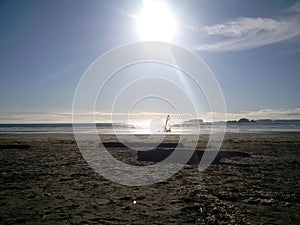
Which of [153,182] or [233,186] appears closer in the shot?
[233,186]

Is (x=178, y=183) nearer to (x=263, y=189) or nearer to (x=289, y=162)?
(x=263, y=189)

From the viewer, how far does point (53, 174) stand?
14.3 m

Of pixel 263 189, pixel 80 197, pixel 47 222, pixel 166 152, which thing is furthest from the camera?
pixel 166 152

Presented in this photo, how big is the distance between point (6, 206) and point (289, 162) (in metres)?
14.8

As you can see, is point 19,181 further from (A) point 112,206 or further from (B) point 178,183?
(B) point 178,183

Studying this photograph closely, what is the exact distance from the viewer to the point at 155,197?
10336 mm

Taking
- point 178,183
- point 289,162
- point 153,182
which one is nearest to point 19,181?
point 153,182

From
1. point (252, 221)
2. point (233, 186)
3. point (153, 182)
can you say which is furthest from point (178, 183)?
point (252, 221)

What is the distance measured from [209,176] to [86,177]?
5.06 m

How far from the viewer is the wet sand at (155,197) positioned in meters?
8.15

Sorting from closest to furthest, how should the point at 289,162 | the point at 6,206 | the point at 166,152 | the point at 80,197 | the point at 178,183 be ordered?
1. the point at 6,206
2. the point at 80,197
3. the point at 178,183
4. the point at 289,162
5. the point at 166,152

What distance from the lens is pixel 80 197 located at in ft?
33.7

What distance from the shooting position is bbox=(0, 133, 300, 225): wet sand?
815cm

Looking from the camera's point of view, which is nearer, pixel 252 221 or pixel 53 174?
pixel 252 221
